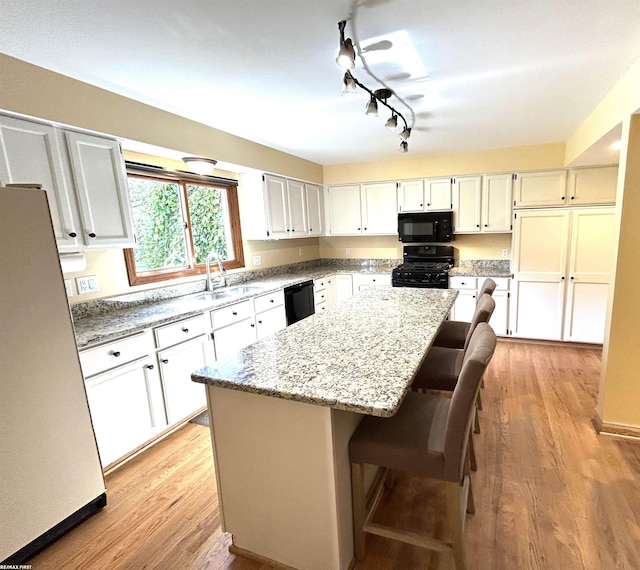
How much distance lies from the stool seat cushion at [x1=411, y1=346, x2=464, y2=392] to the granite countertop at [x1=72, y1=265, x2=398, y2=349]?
169 centimetres

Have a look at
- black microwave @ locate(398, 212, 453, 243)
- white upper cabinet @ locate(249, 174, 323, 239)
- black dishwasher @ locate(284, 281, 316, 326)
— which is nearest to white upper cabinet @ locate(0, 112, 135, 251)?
white upper cabinet @ locate(249, 174, 323, 239)

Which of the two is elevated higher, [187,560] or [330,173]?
[330,173]

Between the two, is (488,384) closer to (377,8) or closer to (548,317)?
(548,317)

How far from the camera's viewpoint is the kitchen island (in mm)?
1250

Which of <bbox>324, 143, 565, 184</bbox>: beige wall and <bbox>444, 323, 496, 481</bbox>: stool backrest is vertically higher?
<bbox>324, 143, 565, 184</bbox>: beige wall

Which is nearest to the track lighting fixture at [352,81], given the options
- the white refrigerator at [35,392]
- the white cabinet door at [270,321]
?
the white refrigerator at [35,392]

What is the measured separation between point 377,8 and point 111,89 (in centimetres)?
168

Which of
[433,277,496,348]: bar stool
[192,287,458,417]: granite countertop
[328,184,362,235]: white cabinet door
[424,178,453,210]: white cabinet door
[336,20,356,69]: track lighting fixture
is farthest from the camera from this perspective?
[328,184,362,235]: white cabinet door

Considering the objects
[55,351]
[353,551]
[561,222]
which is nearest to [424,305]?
[353,551]

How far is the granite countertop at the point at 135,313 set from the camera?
2.03 m

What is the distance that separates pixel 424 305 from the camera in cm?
243

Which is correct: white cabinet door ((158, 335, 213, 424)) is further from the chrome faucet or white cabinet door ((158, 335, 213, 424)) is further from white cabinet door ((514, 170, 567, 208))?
white cabinet door ((514, 170, 567, 208))

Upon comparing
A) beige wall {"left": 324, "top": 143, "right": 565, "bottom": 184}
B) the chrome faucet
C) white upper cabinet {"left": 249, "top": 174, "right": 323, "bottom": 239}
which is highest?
beige wall {"left": 324, "top": 143, "right": 565, "bottom": 184}

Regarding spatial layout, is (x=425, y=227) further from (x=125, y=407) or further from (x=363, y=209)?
(x=125, y=407)
